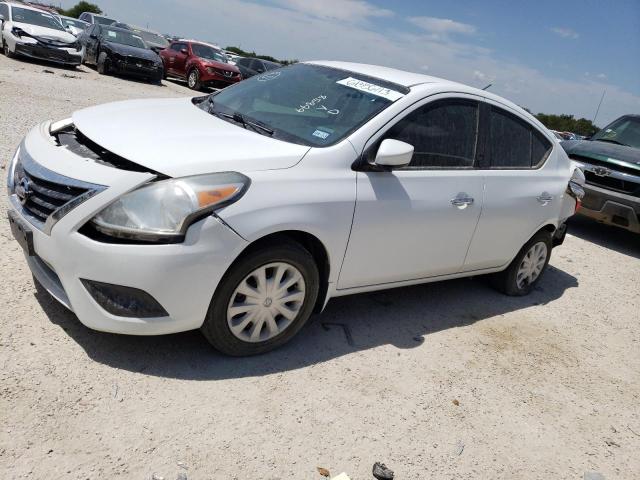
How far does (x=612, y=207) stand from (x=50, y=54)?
47.8ft

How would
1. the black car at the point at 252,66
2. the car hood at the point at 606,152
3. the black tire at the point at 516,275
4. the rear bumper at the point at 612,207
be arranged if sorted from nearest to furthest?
the black tire at the point at 516,275, the rear bumper at the point at 612,207, the car hood at the point at 606,152, the black car at the point at 252,66

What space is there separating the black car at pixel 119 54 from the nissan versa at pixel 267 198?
47.0 ft

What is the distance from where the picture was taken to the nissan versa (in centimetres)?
279

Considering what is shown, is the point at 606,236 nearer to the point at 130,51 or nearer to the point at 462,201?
the point at 462,201

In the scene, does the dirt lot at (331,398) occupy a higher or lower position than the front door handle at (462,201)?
lower

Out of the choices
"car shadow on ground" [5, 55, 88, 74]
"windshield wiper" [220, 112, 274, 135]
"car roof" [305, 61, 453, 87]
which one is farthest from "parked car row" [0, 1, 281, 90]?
"windshield wiper" [220, 112, 274, 135]

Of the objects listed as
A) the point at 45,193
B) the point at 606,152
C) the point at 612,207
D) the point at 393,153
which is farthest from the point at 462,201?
the point at 606,152

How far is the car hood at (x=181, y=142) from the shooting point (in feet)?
9.66

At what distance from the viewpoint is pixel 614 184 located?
7805mm

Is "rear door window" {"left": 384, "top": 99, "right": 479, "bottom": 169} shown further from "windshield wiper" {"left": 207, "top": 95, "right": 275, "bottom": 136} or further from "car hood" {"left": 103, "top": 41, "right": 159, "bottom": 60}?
"car hood" {"left": 103, "top": 41, "right": 159, "bottom": 60}

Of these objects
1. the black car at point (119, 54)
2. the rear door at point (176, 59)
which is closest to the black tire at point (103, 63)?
the black car at point (119, 54)

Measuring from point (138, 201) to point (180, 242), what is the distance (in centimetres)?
29

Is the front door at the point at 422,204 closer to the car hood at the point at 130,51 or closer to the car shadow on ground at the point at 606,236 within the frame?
the car shadow on ground at the point at 606,236

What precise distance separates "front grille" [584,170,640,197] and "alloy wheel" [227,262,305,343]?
19.9ft
